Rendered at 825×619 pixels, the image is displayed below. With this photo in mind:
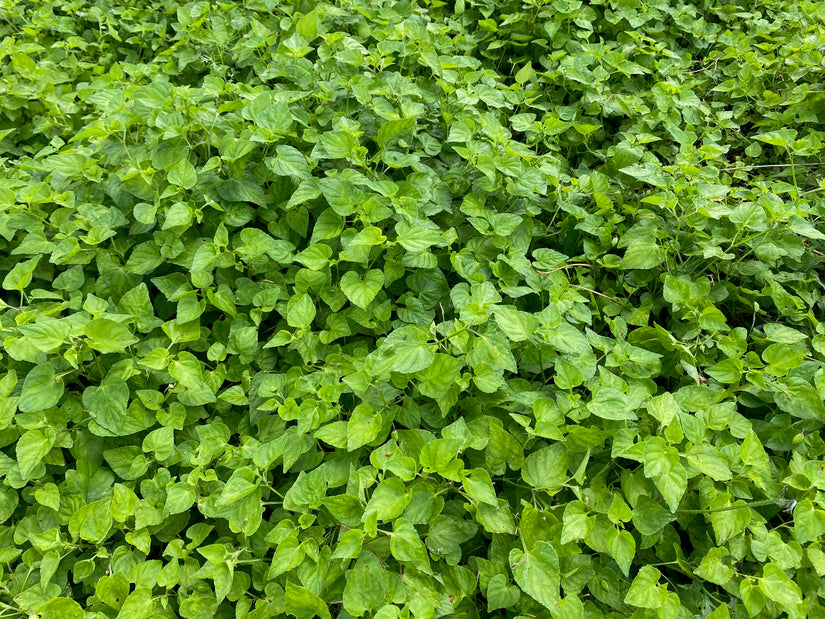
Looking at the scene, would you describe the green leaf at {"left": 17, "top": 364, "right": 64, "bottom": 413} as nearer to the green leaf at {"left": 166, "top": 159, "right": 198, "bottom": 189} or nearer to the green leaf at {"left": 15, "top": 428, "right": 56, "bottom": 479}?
the green leaf at {"left": 15, "top": 428, "right": 56, "bottom": 479}

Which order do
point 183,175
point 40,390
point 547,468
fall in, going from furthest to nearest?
point 183,175
point 40,390
point 547,468

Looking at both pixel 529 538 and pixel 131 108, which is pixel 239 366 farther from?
pixel 131 108

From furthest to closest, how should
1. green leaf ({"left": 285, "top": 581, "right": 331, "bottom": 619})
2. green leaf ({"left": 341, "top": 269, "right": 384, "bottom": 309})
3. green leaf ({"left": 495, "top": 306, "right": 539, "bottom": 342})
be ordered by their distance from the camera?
1. green leaf ({"left": 341, "top": 269, "right": 384, "bottom": 309})
2. green leaf ({"left": 495, "top": 306, "right": 539, "bottom": 342})
3. green leaf ({"left": 285, "top": 581, "right": 331, "bottom": 619})

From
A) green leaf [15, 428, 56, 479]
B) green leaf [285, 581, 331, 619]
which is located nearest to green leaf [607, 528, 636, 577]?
green leaf [285, 581, 331, 619]

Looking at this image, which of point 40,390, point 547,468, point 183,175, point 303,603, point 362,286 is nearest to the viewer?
point 303,603

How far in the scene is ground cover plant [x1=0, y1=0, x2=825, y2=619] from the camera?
1.49 meters

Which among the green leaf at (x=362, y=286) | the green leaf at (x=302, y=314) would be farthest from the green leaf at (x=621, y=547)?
the green leaf at (x=302, y=314)

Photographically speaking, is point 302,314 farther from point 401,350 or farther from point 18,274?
point 18,274

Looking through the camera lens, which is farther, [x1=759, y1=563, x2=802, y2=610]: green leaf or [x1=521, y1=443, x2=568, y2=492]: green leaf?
[x1=521, y1=443, x2=568, y2=492]: green leaf

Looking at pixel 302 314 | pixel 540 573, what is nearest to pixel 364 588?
pixel 540 573

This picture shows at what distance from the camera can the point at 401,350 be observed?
1.58 m

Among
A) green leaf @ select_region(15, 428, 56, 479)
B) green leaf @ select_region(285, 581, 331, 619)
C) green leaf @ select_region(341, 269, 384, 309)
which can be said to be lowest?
green leaf @ select_region(15, 428, 56, 479)

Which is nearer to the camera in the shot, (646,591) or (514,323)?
(646,591)

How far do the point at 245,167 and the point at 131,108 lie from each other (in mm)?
634
